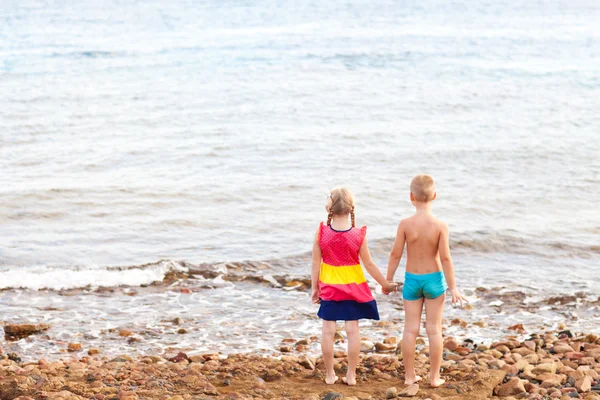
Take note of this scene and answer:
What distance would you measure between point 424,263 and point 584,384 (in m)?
1.71

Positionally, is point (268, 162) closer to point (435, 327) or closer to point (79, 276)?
point (79, 276)

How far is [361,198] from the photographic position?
47.1 ft

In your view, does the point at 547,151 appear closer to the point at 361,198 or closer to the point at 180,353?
the point at 361,198

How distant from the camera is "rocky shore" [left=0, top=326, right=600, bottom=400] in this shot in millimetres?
5781

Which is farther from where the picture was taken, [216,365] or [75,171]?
[75,171]

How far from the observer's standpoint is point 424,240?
18.7 feet

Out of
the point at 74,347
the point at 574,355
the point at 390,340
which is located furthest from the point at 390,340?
the point at 74,347

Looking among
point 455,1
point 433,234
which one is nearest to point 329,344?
point 433,234

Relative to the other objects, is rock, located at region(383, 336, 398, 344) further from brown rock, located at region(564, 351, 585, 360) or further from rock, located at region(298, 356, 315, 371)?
brown rock, located at region(564, 351, 585, 360)

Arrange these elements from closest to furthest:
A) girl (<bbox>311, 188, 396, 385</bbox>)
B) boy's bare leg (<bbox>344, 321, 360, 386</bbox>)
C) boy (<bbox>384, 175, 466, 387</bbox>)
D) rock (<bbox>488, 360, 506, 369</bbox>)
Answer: boy (<bbox>384, 175, 466, 387</bbox>)
girl (<bbox>311, 188, 396, 385</bbox>)
boy's bare leg (<bbox>344, 321, 360, 386</bbox>)
rock (<bbox>488, 360, 506, 369</bbox>)

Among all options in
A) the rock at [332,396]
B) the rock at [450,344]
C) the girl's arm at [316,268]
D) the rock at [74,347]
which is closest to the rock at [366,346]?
the rock at [450,344]

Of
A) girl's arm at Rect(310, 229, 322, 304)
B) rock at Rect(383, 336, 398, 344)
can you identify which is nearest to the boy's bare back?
girl's arm at Rect(310, 229, 322, 304)

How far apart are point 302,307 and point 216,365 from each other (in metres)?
2.51

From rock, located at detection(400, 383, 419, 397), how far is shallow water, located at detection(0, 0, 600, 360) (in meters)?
2.53
